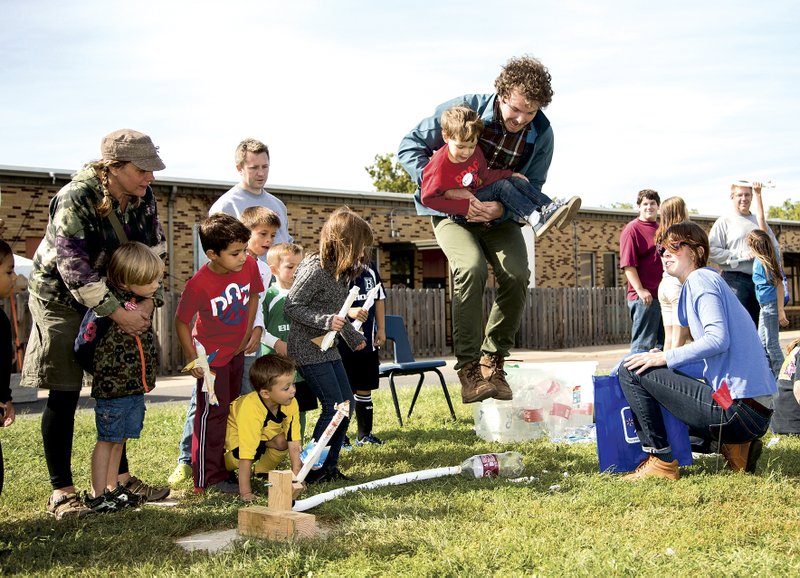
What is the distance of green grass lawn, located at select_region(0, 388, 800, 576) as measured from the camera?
323cm

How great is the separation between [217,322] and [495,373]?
1.99m

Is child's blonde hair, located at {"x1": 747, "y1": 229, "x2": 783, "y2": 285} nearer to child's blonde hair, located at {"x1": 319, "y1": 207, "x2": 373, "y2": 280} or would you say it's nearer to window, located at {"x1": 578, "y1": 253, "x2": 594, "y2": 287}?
child's blonde hair, located at {"x1": 319, "y1": 207, "x2": 373, "y2": 280}

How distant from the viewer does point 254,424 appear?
15.5ft

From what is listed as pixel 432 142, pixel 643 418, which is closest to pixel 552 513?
pixel 643 418

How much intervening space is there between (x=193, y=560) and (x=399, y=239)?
68.4 ft

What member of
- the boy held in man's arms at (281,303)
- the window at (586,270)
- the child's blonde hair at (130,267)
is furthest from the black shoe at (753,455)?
the window at (586,270)

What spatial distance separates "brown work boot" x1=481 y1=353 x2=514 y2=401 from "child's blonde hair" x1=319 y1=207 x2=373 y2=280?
48.6 inches

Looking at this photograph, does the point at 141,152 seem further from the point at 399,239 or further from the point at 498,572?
the point at 399,239

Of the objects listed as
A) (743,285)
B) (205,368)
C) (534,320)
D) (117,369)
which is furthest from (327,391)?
(534,320)

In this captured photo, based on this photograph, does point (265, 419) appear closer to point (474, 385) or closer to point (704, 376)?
point (474, 385)

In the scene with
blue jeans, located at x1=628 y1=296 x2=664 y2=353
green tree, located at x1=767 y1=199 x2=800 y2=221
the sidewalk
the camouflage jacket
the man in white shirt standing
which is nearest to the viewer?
the camouflage jacket

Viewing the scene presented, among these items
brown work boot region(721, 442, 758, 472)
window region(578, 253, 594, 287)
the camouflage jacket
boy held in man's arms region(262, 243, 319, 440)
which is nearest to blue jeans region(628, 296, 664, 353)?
brown work boot region(721, 442, 758, 472)

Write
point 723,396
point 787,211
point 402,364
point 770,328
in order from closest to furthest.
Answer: point 723,396, point 770,328, point 402,364, point 787,211

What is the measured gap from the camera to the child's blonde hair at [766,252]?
7625 millimetres
